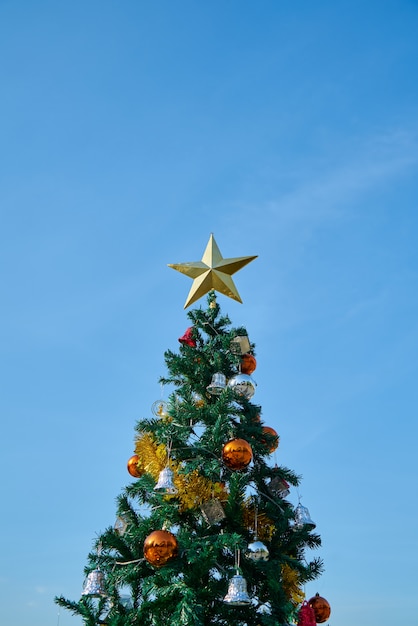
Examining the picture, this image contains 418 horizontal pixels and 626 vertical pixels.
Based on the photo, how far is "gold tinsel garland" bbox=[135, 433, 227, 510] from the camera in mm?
5273

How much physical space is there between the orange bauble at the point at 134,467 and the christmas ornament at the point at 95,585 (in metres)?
1.23

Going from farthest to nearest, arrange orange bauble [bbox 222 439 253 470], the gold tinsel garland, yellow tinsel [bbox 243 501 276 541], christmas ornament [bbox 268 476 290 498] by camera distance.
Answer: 1. christmas ornament [bbox 268 476 290 498]
2. yellow tinsel [bbox 243 501 276 541]
3. the gold tinsel garland
4. orange bauble [bbox 222 439 253 470]

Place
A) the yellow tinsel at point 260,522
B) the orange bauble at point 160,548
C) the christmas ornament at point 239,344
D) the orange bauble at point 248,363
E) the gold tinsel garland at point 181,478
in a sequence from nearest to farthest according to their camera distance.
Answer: the orange bauble at point 160,548
the gold tinsel garland at point 181,478
the yellow tinsel at point 260,522
the christmas ornament at point 239,344
the orange bauble at point 248,363

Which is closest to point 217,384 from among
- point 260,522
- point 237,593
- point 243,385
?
point 243,385

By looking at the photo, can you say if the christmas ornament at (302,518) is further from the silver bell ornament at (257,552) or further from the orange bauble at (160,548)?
the orange bauble at (160,548)

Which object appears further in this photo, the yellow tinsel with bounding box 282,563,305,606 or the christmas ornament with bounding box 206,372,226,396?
the christmas ornament with bounding box 206,372,226,396

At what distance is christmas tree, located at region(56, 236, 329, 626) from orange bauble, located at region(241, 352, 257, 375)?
13 millimetres

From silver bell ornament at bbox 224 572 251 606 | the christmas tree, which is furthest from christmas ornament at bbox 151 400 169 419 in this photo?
silver bell ornament at bbox 224 572 251 606

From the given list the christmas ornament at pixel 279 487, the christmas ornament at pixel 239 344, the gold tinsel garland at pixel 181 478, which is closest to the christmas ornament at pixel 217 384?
the christmas ornament at pixel 239 344

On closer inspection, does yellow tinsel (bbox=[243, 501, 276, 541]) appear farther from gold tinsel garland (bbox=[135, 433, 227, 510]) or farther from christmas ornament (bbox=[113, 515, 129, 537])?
christmas ornament (bbox=[113, 515, 129, 537])

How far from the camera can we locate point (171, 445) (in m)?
5.67

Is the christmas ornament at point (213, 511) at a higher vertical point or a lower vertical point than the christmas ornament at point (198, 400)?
lower

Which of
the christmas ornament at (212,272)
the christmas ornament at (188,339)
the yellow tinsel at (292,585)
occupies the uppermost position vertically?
the christmas ornament at (212,272)

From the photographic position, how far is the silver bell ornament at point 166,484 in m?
5.00
